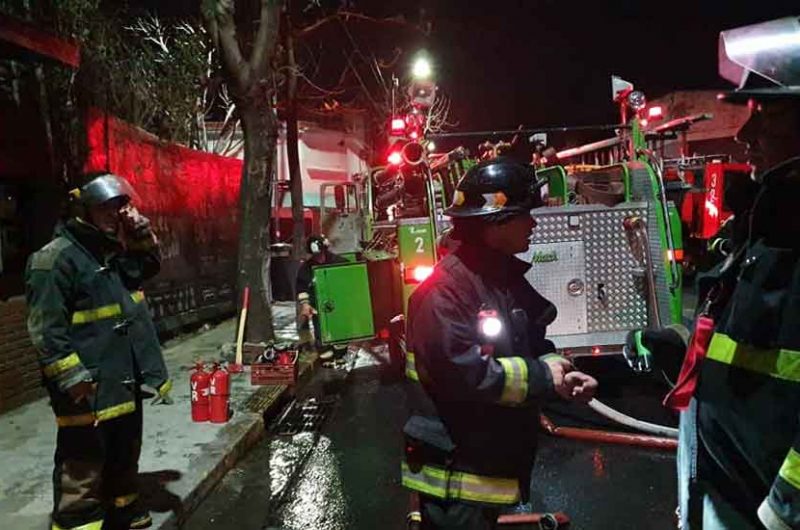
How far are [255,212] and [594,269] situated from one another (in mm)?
4669

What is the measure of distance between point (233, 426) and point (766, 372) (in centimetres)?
477

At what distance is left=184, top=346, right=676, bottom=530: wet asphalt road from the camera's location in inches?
165

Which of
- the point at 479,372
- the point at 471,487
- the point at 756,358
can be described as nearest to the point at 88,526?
the point at 471,487

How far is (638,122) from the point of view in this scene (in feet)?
22.1

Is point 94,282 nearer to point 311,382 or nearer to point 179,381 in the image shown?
point 179,381

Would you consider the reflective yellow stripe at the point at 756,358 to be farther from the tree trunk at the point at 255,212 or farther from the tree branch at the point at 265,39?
the tree branch at the point at 265,39

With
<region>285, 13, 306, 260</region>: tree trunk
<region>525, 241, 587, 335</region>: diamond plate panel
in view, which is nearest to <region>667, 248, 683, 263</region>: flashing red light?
<region>525, 241, 587, 335</region>: diamond plate panel

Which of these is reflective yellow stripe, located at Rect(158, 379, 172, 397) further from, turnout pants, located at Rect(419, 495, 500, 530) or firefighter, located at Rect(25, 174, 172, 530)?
turnout pants, located at Rect(419, 495, 500, 530)

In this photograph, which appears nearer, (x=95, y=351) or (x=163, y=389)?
(x=95, y=351)

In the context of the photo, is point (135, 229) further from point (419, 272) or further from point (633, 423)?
point (633, 423)

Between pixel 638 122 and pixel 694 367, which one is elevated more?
pixel 638 122

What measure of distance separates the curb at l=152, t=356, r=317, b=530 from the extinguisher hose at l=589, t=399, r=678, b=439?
3.03m

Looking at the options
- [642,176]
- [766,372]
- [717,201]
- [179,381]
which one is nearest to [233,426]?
[179,381]

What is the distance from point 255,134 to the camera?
8.66m
